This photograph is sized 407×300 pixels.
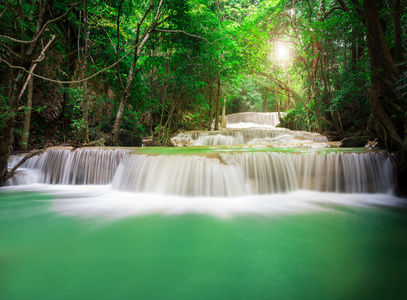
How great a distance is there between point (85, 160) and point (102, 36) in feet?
18.9

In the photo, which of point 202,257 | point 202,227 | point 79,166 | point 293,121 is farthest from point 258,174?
point 293,121

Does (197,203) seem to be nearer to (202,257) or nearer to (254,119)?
(202,257)

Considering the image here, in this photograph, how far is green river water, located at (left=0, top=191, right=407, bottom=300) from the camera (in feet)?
5.65

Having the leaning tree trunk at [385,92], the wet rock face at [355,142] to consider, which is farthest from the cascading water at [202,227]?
the wet rock face at [355,142]

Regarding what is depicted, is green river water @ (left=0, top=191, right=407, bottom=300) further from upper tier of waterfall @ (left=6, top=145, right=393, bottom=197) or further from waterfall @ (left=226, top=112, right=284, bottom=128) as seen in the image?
waterfall @ (left=226, top=112, right=284, bottom=128)

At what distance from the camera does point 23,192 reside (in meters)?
Answer: 5.26

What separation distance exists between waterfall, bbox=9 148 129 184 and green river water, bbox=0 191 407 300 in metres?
2.89

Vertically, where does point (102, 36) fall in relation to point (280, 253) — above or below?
above

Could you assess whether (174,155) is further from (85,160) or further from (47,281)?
(47,281)

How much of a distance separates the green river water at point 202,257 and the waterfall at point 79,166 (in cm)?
289

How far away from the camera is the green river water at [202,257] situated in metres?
1.72

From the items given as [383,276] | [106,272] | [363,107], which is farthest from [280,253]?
[363,107]

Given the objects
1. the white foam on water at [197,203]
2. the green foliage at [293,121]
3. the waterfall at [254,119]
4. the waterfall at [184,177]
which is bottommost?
the white foam on water at [197,203]

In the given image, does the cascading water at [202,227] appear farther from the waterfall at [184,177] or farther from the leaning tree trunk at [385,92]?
the leaning tree trunk at [385,92]
